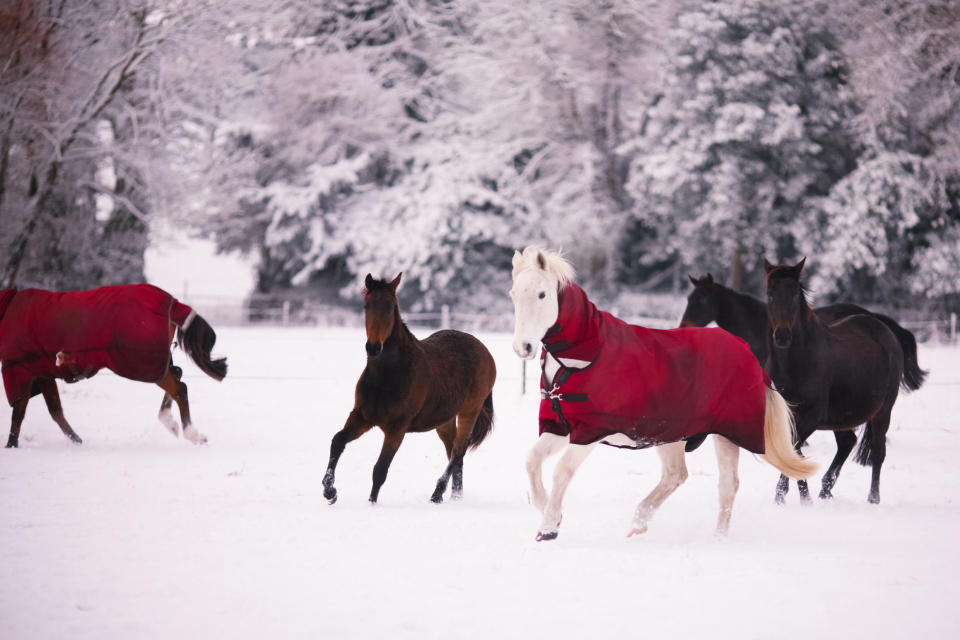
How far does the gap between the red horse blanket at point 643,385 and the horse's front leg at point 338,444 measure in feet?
5.01

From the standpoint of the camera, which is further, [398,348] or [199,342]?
[199,342]

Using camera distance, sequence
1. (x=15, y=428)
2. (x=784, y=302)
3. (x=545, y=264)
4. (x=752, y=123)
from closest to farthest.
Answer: (x=545, y=264)
(x=784, y=302)
(x=15, y=428)
(x=752, y=123)

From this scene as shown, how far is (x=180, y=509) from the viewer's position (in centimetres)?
604

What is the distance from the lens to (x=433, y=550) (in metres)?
5.11

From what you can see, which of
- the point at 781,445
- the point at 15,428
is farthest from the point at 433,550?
the point at 15,428

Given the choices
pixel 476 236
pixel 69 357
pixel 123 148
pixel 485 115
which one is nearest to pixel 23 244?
pixel 123 148

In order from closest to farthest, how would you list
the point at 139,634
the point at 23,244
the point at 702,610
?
the point at 139,634
the point at 702,610
the point at 23,244

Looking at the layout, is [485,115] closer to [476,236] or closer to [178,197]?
[476,236]

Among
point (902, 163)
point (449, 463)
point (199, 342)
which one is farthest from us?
point (902, 163)

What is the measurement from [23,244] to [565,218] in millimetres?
16864

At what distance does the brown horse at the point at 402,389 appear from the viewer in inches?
244

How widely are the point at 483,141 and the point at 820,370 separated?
25124 mm

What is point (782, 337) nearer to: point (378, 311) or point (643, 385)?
point (643, 385)

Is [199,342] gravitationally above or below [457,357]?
below
